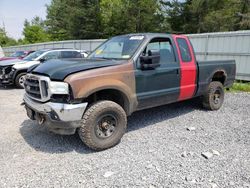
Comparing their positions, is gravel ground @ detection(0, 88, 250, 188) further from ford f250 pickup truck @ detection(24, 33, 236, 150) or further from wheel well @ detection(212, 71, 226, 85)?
wheel well @ detection(212, 71, 226, 85)

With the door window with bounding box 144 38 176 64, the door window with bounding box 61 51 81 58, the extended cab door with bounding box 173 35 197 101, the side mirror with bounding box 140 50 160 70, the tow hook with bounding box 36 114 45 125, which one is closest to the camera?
the tow hook with bounding box 36 114 45 125

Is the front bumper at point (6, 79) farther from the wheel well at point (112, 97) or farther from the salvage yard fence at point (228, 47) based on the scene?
the salvage yard fence at point (228, 47)

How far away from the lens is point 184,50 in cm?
511

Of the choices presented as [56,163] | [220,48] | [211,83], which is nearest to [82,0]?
[220,48]

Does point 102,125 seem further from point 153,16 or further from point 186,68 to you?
point 153,16

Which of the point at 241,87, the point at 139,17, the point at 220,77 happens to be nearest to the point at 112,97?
the point at 220,77

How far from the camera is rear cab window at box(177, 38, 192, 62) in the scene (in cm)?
502

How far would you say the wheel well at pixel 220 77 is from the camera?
6078 mm

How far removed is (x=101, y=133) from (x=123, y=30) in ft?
89.3

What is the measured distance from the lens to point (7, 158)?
3572 mm

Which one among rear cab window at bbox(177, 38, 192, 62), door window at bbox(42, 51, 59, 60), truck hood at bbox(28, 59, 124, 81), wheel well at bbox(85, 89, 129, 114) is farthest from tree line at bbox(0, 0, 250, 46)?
truck hood at bbox(28, 59, 124, 81)

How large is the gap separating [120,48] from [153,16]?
2497 centimetres

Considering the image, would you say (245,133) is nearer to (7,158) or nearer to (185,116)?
(185,116)

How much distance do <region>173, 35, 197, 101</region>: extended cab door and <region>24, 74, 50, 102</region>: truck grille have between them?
108 inches
